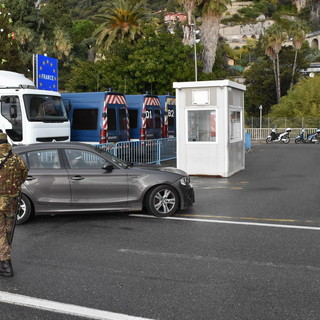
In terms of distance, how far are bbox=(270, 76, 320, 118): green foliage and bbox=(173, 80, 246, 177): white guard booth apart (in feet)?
97.4

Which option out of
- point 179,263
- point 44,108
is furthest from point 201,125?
point 179,263

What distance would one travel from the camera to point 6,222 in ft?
17.8

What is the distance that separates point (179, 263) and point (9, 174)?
90.0 inches

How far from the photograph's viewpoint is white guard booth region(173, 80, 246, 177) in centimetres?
1478

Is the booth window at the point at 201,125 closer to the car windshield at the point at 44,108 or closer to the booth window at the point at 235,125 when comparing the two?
the booth window at the point at 235,125

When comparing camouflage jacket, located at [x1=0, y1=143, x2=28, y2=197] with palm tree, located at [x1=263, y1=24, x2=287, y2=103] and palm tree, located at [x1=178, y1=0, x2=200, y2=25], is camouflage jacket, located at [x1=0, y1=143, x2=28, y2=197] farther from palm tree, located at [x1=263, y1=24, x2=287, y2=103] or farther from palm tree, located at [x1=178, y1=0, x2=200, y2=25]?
palm tree, located at [x1=263, y1=24, x2=287, y2=103]

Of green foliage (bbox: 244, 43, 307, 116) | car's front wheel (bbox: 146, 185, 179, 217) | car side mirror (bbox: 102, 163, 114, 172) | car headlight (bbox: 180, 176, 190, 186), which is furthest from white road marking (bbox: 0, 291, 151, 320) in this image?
green foliage (bbox: 244, 43, 307, 116)

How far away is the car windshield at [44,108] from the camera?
50.0 ft

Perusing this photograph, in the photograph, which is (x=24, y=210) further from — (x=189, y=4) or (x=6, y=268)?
(x=189, y=4)

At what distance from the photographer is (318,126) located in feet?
131

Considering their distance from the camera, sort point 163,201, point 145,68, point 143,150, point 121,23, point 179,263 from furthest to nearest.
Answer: point 121,23 → point 145,68 → point 143,150 → point 163,201 → point 179,263

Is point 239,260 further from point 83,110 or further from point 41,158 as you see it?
point 83,110

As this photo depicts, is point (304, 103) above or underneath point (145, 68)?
underneath

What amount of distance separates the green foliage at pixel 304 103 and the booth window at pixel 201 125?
29.8 meters
